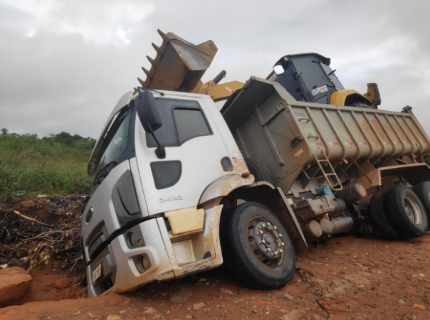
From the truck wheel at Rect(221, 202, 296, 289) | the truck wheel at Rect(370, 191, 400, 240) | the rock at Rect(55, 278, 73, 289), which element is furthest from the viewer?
the truck wheel at Rect(370, 191, 400, 240)

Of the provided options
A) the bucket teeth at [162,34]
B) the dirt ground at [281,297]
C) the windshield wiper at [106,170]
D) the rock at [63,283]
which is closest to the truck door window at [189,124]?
the windshield wiper at [106,170]

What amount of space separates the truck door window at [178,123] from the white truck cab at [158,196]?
1cm

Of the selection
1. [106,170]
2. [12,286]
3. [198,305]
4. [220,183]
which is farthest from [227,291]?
[12,286]

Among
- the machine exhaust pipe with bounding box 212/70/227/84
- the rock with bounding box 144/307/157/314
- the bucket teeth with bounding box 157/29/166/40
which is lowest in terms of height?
the rock with bounding box 144/307/157/314

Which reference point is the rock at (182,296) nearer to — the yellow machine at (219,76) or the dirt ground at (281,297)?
the dirt ground at (281,297)

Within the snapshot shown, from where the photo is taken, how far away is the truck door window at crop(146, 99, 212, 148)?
2838 millimetres

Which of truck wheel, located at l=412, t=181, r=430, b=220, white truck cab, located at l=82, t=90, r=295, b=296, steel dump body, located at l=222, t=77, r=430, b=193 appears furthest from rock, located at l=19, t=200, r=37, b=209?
truck wheel, located at l=412, t=181, r=430, b=220

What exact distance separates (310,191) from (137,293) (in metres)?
2.99

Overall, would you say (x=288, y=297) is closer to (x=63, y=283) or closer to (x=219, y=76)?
Result: (x=63, y=283)

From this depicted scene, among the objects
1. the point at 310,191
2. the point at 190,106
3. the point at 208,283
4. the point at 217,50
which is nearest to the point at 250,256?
the point at 208,283

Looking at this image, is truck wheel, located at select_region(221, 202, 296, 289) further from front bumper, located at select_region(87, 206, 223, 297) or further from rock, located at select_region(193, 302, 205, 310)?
rock, located at select_region(193, 302, 205, 310)

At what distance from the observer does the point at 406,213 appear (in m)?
4.34

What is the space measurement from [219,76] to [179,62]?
1.07 meters

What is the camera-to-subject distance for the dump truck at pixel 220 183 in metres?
2.45
